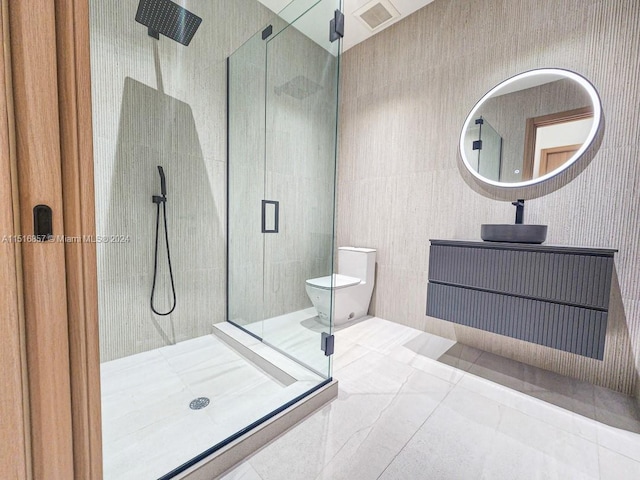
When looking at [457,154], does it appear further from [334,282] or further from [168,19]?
[168,19]

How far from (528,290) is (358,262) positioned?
1.39 m

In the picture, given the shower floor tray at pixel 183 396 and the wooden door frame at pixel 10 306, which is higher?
the wooden door frame at pixel 10 306

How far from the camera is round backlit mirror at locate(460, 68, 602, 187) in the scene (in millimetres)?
1722

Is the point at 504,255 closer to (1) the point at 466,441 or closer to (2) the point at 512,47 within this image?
(1) the point at 466,441

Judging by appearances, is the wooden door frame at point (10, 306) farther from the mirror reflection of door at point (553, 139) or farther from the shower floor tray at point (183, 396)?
the mirror reflection of door at point (553, 139)

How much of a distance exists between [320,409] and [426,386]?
2.23 ft

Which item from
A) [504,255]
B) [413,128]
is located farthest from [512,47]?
[504,255]

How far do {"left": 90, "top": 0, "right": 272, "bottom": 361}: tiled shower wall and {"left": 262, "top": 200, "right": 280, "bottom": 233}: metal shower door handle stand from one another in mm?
415

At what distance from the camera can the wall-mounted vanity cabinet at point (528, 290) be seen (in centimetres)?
139

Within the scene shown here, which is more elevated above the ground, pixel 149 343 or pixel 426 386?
pixel 149 343

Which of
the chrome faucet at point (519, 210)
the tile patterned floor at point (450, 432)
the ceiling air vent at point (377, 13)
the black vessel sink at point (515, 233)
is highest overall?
the ceiling air vent at point (377, 13)

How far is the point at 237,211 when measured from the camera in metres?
2.19

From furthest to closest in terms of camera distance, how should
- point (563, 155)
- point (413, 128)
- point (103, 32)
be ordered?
point (413, 128), point (563, 155), point (103, 32)

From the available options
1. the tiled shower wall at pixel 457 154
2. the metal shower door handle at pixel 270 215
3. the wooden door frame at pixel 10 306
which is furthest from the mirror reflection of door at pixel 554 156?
the wooden door frame at pixel 10 306
